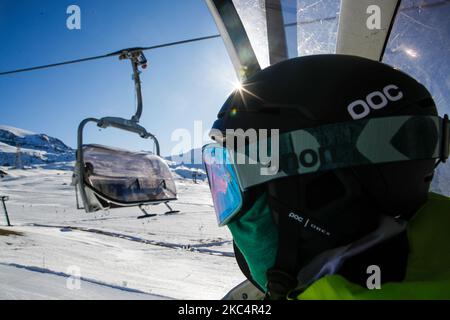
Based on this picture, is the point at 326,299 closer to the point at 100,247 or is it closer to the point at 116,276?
the point at 116,276

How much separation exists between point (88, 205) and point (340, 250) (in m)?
2.70

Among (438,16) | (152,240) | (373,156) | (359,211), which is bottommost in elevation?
(152,240)

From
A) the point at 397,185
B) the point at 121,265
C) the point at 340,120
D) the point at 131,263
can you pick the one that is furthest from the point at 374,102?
the point at 131,263

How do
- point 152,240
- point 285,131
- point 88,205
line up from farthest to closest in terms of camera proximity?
point 152,240
point 88,205
point 285,131

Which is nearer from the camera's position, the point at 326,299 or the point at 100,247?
the point at 326,299

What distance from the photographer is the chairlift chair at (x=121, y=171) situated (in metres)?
2.97

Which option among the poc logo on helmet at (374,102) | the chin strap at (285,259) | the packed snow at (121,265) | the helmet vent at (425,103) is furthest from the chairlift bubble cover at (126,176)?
the helmet vent at (425,103)

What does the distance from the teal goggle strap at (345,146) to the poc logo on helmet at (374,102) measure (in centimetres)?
3

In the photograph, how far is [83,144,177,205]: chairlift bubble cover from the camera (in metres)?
3.09

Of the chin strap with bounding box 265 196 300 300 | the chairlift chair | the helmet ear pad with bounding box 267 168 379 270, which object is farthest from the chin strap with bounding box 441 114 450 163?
the chairlift chair

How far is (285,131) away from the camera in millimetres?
1023

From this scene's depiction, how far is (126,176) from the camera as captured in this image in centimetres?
353
